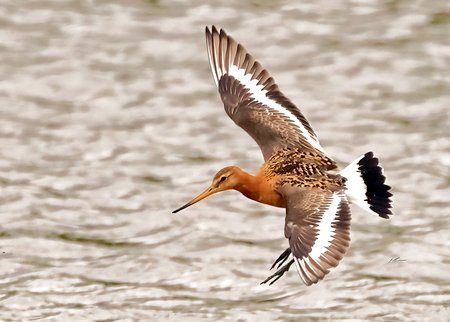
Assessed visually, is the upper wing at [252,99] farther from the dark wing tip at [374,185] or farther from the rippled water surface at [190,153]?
the rippled water surface at [190,153]

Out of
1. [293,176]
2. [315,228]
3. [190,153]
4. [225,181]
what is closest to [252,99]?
[225,181]

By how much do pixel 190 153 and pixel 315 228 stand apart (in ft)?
13.9

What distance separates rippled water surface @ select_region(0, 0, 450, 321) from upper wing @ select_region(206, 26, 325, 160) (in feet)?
4.73

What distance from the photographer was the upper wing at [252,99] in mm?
11617

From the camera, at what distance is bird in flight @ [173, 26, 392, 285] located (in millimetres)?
10141

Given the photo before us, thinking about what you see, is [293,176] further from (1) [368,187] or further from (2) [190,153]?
(2) [190,153]

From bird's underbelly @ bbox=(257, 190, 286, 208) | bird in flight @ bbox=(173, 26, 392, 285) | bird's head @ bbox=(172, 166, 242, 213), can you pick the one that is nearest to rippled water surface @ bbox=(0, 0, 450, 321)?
bird in flight @ bbox=(173, 26, 392, 285)

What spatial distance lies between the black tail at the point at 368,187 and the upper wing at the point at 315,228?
0.09 metres

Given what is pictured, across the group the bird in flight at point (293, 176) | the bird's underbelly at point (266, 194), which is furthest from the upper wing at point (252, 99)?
the bird's underbelly at point (266, 194)

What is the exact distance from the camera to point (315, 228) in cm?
1023

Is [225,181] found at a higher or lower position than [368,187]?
lower

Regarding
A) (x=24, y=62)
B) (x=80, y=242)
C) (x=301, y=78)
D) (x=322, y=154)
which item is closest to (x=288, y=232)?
(x=322, y=154)

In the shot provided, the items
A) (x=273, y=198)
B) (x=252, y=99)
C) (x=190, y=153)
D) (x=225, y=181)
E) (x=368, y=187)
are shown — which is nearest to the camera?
(x=368, y=187)

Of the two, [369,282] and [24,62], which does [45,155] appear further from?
[369,282]
